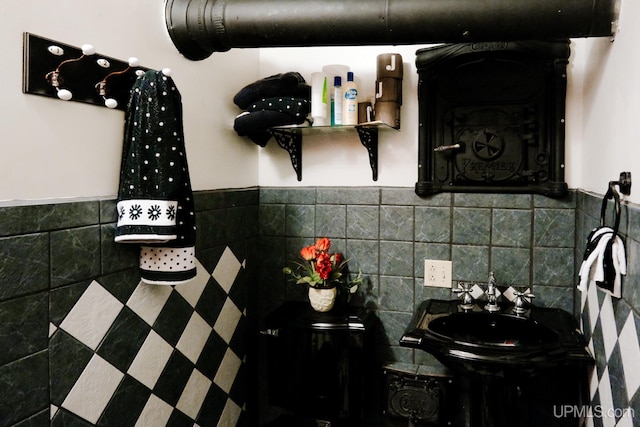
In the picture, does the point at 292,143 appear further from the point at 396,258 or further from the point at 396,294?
the point at 396,294

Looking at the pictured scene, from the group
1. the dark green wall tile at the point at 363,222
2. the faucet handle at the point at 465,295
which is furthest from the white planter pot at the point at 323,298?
the faucet handle at the point at 465,295

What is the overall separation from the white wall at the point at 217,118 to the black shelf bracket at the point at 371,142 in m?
0.04

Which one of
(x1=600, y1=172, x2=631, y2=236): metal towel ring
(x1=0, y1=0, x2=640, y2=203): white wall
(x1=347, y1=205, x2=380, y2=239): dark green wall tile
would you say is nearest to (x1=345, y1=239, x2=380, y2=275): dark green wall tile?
(x1=347, y1=205, x2=380, y2=239): dark green wall tile

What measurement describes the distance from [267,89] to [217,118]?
0.84ft

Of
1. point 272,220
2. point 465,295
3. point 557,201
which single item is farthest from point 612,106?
point 272,220

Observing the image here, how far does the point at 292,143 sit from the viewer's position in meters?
2.30

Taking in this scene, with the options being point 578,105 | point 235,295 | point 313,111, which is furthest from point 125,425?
point 578,105

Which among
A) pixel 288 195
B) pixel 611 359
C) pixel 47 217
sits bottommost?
pixel 611 359

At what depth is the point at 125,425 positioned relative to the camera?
5.05 feet

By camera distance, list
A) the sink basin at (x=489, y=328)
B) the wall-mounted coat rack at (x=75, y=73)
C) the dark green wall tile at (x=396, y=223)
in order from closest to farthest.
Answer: the wall-mounted coat rack at (x=75, y=73) < the sink basin at (x=489, y=328) < the dark green wall tile at (x=396, y=223)

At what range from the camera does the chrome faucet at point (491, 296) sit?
1.96 m

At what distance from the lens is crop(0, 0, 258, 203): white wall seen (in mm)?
1187

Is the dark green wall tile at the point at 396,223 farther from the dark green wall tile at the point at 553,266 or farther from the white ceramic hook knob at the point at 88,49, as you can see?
the white ceramic hook knob at the point at 88,49

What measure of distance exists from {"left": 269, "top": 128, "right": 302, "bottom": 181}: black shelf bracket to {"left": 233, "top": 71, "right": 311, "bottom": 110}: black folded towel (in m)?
0.16
